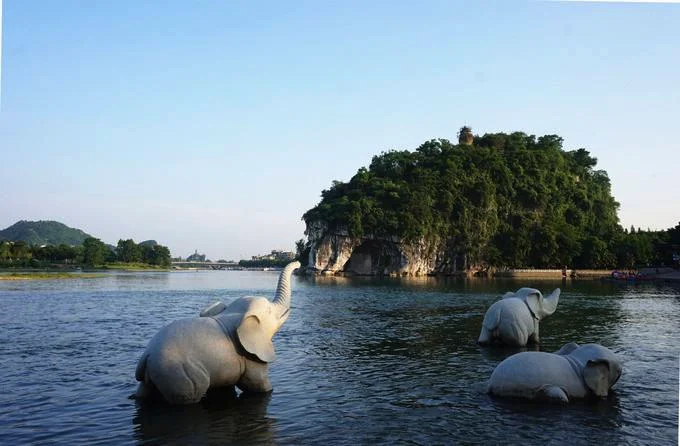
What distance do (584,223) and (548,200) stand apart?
827 centimetres

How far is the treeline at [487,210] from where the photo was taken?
10050 cm

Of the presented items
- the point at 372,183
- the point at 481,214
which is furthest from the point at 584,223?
the point at 372,183

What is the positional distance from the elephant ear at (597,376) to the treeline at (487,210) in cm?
8858

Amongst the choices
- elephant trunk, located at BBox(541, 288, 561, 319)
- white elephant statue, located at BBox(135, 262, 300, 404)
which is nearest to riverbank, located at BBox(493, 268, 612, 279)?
elephant trunk, located at BBox(541, 288, 561, 319)

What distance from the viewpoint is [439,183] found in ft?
357

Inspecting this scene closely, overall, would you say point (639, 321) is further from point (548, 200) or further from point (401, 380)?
point (548, 200)

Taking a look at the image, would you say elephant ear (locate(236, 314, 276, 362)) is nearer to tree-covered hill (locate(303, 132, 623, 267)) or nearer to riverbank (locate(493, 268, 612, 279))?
riverbank (locate(493, 268, 612, 279))

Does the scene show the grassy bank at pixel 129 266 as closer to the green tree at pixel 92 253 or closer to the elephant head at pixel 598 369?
the green tree at pixel 92 253

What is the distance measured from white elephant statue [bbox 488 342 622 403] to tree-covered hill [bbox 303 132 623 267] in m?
88.4

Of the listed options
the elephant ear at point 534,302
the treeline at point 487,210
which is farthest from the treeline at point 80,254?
the elephant ear at point 534,302

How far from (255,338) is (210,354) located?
81 cm

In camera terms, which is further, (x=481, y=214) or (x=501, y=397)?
(x=481, y=214)

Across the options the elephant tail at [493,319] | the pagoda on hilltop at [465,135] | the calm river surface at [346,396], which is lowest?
the calm river surface at [346,396]

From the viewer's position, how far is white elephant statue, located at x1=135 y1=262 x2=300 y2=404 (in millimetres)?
8953
